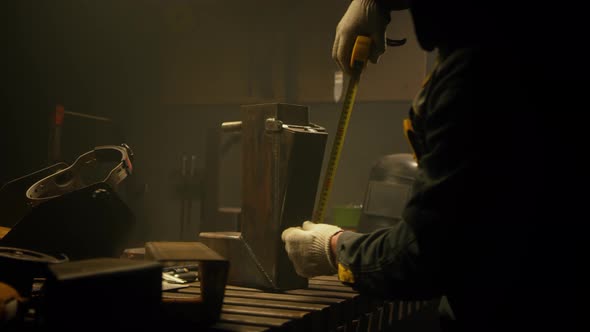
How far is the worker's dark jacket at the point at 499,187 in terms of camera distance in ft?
3.20

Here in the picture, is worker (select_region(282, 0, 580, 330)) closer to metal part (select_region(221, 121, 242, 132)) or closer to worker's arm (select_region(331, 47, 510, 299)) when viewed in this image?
Result: worker's arm (select_region(331, 47, 510, 299))

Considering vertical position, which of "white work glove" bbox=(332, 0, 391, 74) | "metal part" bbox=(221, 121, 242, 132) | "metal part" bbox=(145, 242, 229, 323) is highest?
"white work glove" bbox=(332, 0, 391, 74)

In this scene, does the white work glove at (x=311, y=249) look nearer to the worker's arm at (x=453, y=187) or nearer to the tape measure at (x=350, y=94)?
the tape measure at (x=350, y=94)

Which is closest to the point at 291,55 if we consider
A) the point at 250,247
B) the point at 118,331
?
the point at 250,247

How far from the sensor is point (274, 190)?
64.6 inches

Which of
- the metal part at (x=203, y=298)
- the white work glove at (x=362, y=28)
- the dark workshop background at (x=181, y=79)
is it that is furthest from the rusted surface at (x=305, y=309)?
the dark workshop background at (x=181, y=79)

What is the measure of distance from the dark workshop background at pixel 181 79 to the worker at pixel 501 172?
2992 mm

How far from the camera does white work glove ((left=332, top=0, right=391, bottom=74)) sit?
166cm

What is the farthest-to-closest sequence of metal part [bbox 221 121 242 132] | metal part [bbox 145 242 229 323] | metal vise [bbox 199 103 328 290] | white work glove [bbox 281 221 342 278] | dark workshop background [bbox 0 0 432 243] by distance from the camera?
dark workshop background [bbox 0 0 432 243] < metal part [bbox 221 121 242 132] < metal vise [bbox 199 103 328 290] < white work glove [bbox 281 221 342 278] < metal part [bbox 145 242 229 323]

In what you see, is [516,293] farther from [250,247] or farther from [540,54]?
[250,247]

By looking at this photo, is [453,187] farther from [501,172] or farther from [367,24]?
[367,24]

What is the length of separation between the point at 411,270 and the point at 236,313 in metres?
0.45

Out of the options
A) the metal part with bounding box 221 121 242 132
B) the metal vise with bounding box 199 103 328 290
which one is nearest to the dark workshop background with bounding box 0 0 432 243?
the metal part with bounding box 221 121 242 132

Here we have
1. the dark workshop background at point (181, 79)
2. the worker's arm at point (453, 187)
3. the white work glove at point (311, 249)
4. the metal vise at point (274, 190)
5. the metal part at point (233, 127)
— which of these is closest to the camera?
the worker's arm at point (453, 187)
